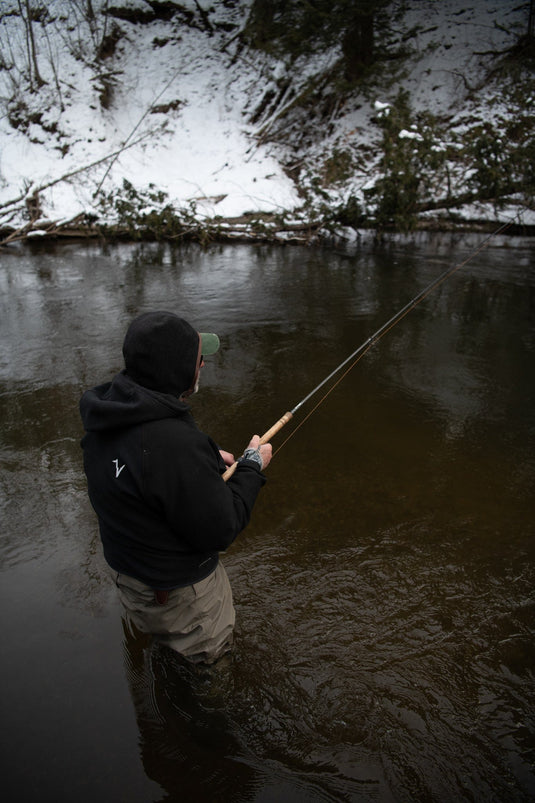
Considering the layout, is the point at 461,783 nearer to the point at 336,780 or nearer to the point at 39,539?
the point at 336,780

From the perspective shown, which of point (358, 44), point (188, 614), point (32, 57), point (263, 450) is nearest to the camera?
point (188, 614)

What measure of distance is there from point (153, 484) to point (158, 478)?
0.03 meters

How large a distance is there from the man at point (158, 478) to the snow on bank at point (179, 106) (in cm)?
1240

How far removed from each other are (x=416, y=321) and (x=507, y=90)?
13586 millimetres

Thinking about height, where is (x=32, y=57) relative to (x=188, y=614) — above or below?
above

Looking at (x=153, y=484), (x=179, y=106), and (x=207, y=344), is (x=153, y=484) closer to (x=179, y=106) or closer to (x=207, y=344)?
(x=207, y=344)

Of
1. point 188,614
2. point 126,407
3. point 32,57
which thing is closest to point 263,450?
point 188,614

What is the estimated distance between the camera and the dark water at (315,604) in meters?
1.92

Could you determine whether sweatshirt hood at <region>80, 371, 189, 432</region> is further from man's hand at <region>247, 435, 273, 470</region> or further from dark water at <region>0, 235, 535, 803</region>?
dark water at <region>0, 235, 535, 803</region>

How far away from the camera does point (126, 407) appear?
147cm

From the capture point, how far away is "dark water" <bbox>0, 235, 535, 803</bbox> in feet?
6.28

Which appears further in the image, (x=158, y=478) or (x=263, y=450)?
(x=263, y=450)

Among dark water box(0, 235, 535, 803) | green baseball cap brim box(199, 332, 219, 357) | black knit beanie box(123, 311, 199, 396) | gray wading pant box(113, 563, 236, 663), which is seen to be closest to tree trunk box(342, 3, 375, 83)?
dark water box(0, 235, 535, 803)

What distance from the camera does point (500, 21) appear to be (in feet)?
55.5
